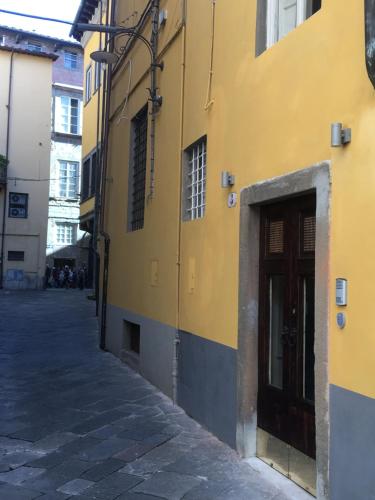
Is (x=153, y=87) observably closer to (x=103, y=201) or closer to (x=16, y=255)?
(x=103, y=201)

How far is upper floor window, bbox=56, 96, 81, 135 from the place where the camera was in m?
31.8

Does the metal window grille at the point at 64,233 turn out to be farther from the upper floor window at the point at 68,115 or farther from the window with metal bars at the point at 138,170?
the window with metal bars at the point at 138,170

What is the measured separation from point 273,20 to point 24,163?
26036mm

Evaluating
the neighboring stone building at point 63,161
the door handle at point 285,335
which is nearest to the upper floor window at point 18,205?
the neighboring stone building at point 63,161

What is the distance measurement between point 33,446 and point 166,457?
1.30m

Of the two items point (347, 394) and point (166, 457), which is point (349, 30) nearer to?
point (347, 394)

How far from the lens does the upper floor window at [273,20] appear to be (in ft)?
14.8

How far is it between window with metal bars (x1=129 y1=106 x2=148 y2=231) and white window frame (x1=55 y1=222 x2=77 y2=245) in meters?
24.1

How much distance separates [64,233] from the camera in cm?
3250

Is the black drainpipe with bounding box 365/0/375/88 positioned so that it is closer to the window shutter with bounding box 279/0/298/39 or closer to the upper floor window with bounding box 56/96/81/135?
the window shutter with bounding box 279/0/298/39

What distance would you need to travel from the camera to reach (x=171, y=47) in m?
7.03

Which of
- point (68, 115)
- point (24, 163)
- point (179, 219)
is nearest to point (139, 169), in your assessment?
point (179, 219)

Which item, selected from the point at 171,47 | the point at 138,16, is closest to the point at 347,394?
the point at 171,47

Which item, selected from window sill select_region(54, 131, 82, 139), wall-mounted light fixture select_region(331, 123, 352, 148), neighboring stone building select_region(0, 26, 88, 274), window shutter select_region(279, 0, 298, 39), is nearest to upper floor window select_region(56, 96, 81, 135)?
neighboring stone building select_region(0, 26, 88, 274)
